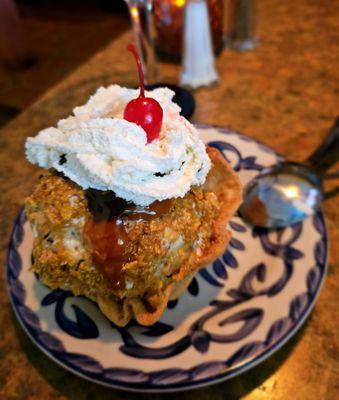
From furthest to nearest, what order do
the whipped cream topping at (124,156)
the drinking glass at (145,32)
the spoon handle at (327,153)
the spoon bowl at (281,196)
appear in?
the drinking glass at (145,32)
the spoon handle at (327,153)
the spoon bowl at (281,196)
the whipped cream topping at (124,156)

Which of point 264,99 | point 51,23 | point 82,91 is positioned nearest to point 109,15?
point 51,23

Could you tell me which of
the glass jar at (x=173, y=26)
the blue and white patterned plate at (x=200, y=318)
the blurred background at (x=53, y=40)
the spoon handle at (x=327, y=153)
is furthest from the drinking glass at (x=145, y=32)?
the blurred background at (x=53, y=40)

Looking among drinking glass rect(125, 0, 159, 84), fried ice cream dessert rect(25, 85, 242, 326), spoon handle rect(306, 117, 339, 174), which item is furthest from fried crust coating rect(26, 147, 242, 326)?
drinking glass rect(125, 0, 159, 84)

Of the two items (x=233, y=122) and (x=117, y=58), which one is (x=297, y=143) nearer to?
(x=233, y=122)

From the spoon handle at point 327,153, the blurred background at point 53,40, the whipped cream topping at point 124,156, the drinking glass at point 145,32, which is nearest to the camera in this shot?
the whipped cream topping at point 124,156

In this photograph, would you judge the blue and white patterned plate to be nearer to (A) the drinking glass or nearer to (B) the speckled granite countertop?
(B) the speckled granite countertop

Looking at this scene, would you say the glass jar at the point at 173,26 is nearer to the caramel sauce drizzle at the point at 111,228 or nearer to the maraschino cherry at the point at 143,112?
the maraschino cherry at the point at 143,112
